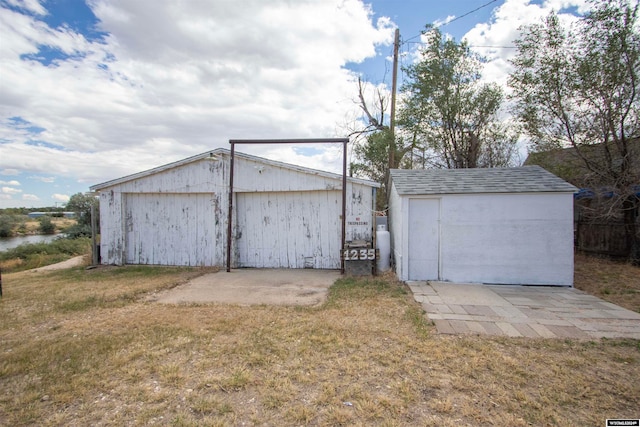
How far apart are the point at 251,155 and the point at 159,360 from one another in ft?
18.0

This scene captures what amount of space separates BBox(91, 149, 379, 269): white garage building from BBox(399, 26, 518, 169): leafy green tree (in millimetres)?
6489

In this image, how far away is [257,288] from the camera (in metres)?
5.79

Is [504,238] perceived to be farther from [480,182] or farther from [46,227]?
[46,227]

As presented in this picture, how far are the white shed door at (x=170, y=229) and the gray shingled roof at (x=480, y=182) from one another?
5045 mm

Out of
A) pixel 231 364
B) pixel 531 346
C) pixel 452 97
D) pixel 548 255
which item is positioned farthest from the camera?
pixel 452 97

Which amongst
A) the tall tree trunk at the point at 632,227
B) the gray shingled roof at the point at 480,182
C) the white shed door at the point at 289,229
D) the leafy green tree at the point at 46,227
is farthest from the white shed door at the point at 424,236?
the leafy green tree at the point at 46,227

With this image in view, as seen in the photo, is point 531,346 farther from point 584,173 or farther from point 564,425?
point 584,173

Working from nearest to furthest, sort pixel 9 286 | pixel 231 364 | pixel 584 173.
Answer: pixel 231 364 < pixel 9 286 < pixel 584 173

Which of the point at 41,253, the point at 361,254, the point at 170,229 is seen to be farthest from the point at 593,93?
the point at 41,253

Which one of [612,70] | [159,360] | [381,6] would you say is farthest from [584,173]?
[159,360]

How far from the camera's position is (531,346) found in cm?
324

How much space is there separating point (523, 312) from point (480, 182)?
2.89m

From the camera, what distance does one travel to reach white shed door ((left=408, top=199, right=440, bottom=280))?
6160mm

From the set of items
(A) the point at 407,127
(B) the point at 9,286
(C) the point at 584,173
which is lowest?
(B) the point at 9,286
